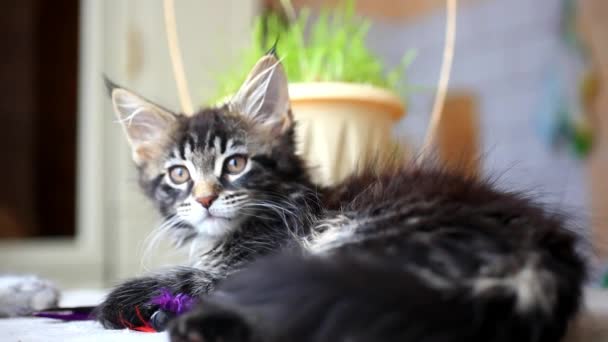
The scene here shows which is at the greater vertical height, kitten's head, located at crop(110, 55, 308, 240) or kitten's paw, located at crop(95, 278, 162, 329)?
kitten's head, located at crop(110, 55, 308, 240)

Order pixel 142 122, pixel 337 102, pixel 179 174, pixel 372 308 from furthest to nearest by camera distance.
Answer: pixel 337 102 → pixel 142 122 → pixel 179 174 → pixel 372 308

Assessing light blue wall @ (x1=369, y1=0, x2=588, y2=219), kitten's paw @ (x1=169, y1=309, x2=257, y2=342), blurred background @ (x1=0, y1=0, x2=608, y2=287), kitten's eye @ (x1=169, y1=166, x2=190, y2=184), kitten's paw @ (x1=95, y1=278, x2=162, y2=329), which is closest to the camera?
kitten's paw @ (x1=169, y1=309, x2=257, y2=342)

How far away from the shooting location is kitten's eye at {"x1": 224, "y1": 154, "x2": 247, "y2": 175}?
1.30 meters

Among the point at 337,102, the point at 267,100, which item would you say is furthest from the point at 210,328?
the point at 337,102

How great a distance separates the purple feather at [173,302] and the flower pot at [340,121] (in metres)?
0.67

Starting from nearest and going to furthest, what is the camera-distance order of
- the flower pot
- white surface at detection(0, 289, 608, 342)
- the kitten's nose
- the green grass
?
1. white surface at detection(0, 289, 608, 342)
2. the kitten's nose
3. the flower pot
4. the green grass

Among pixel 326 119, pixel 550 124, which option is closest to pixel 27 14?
pixel 326 119

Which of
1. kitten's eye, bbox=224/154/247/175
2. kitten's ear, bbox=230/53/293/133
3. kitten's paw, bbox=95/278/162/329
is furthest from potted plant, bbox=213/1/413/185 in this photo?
kitten's paw, bbox=95/278/162/329

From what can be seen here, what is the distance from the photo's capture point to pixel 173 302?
3.59 ft

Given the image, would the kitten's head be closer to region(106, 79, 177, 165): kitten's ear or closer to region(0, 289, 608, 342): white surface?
region(106, 79, 177, 165): kitten's ear

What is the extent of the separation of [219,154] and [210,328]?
0.55 m

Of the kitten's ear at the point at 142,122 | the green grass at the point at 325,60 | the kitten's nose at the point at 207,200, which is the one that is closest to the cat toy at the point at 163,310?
the kitten's nose at the point at 207,200

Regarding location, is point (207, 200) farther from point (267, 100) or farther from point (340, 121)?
point (340, 121)

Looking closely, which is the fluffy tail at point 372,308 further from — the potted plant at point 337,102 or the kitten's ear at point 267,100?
the potted plant at point 337,102
